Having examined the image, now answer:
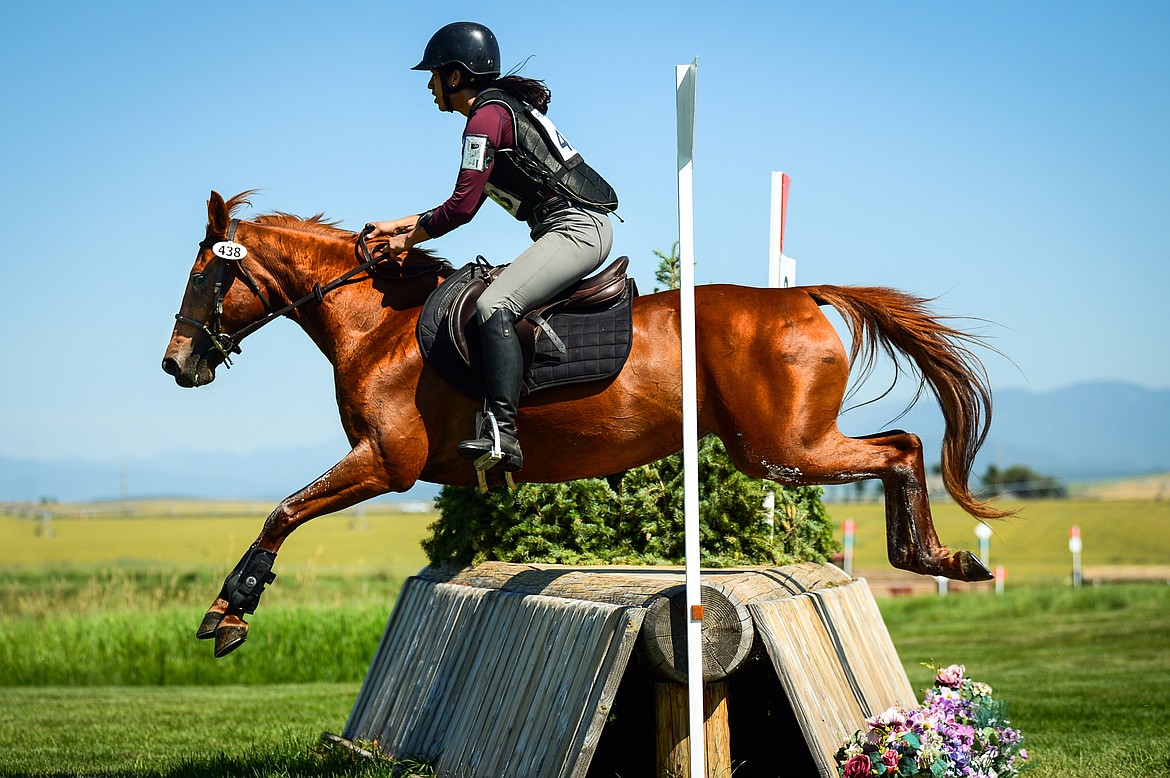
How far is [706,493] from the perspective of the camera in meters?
6.73

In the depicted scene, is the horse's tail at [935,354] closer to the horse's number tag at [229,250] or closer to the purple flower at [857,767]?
the purple flower at [857,767]

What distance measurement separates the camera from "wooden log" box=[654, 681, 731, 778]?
467 centimetres

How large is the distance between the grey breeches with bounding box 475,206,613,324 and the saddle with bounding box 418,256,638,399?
0.27 feet

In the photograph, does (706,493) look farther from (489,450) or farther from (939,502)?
(939,502)

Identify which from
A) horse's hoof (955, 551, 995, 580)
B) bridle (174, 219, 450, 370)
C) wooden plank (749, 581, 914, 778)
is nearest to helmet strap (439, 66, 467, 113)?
bridle (174, 219, 450, 370)

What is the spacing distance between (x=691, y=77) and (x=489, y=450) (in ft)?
5.55

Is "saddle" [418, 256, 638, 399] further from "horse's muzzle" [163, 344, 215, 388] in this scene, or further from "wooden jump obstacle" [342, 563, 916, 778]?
"horse's muzzle" [163, 344, 215, 388]

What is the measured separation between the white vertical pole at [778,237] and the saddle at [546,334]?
1.91 meters

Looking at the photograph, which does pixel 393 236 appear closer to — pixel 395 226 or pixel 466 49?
pixel 395 226

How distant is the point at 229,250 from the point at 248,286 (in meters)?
0.19

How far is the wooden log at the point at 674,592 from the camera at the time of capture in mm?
4539

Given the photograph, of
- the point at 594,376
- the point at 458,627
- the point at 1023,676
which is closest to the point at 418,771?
the point at 458,627

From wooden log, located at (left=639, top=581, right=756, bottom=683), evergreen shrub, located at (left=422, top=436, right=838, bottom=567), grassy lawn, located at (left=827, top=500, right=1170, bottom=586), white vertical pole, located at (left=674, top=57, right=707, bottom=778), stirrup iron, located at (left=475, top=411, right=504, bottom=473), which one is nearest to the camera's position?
white vertical pole, located at (left=674, top=57, right=707, bottom=778)

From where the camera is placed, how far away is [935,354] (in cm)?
531
